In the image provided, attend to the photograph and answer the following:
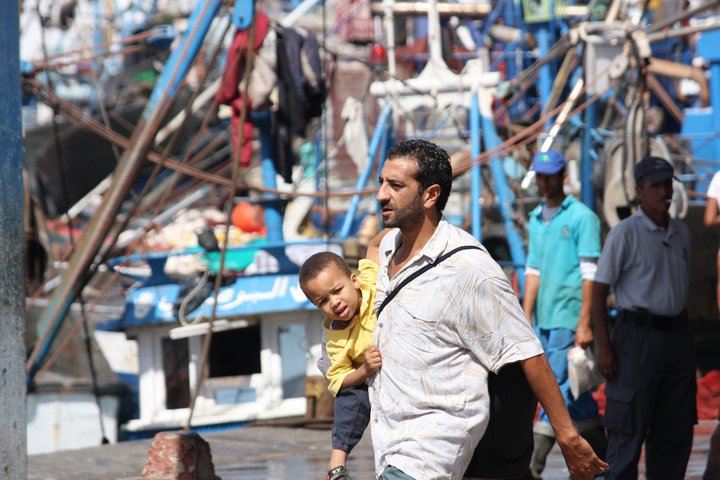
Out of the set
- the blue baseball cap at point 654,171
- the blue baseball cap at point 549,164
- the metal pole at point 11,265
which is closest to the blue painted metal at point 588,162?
the blue baseball cap at point 549,164

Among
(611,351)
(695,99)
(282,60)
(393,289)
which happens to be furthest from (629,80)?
(695,99)

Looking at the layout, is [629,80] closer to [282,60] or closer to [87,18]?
[282,60]

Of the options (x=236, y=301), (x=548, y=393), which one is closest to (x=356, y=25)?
(x=236, y=301)

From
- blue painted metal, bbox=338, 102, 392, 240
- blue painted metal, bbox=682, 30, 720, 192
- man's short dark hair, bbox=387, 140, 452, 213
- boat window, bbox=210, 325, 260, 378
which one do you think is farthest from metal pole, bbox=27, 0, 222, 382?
blue painted metal, bbox=682, 30, 720, 192

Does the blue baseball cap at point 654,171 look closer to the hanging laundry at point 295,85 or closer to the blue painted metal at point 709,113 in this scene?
the hanging laundry at point 295,85

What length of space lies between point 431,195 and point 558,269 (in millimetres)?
3200

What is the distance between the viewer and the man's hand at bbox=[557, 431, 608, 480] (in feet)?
13.3

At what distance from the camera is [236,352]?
1390 cm

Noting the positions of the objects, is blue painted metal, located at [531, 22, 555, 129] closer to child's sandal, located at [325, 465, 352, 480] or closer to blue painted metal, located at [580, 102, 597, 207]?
blue painted metal, located at [580, 102, 597, 207]

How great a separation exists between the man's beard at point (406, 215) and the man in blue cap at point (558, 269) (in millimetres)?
3040

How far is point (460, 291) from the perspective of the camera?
4.03 metres

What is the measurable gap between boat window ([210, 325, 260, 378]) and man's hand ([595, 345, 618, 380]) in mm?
7765

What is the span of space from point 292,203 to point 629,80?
233 inches

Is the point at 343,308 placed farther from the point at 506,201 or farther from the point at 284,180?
the point at 284,180
